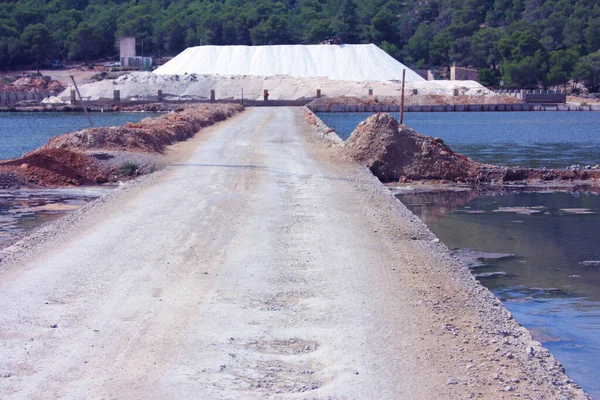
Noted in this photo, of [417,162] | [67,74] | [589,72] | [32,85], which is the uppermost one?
[67,74]

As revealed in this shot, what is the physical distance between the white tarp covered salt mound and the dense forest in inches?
697

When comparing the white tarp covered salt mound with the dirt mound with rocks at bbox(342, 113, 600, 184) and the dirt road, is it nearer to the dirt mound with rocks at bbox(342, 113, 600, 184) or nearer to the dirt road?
the dirt mound with rocks at bbox(342, 113, 600, 184)

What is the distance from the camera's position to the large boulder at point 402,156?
81.1ft

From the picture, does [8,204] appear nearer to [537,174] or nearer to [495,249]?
[495,249]

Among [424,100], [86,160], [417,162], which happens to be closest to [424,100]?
[424,100]

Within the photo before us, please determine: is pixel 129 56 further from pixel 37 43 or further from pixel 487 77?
pixel 487 77

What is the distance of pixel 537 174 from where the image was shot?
25516 millimetres

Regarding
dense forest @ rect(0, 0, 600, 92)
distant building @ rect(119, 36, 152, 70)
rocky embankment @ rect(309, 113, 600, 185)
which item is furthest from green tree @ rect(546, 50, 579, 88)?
rocky embankment @ rect(309, 113, 600, 185)

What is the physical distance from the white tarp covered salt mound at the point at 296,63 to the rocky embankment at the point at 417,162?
95262mm

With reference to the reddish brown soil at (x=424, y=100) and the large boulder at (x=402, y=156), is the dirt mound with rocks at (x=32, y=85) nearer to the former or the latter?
the reddish brown soil at (x=424, y=100)

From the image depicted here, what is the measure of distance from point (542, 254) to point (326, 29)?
148 meters

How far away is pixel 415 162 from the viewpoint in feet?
82.0

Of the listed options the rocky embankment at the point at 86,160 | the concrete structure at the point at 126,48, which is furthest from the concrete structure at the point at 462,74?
the rocky embankment at the point at 86,160

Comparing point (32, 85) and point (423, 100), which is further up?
point (32, 85)
